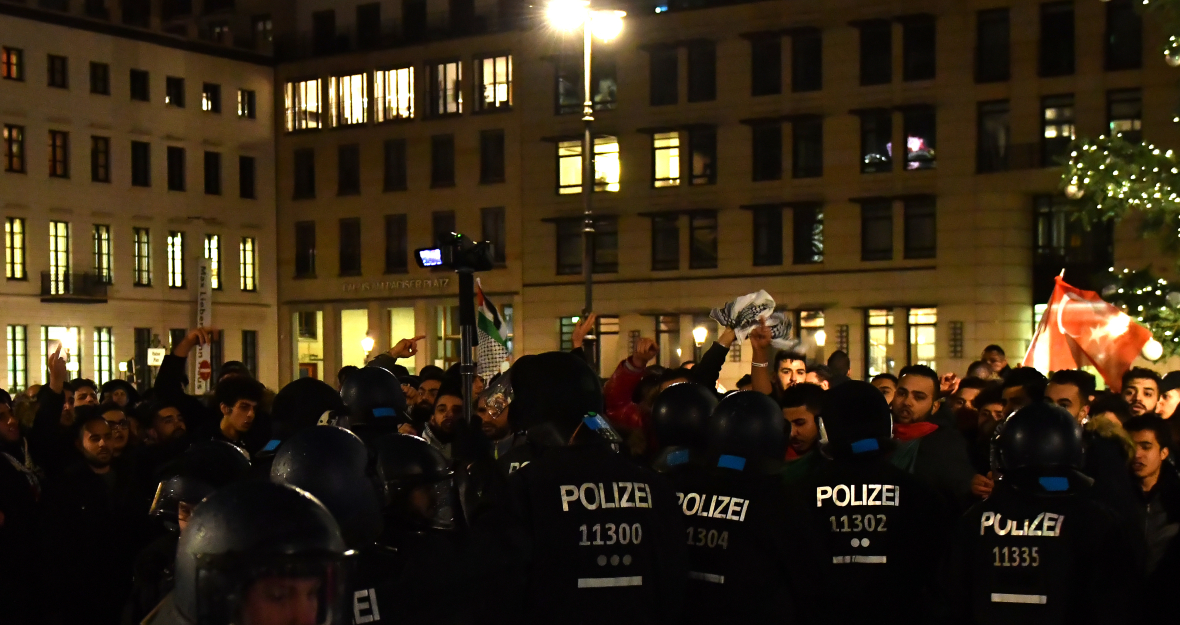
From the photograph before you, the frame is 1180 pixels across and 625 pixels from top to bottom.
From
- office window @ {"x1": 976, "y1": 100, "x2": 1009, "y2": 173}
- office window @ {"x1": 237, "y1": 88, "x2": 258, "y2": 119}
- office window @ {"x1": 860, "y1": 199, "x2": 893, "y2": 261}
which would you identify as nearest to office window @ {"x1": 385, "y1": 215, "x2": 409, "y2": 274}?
office window @ {"x1": 237, "y1": 88, "x2": 258, "y2": 119}

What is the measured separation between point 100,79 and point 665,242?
64.4 ft

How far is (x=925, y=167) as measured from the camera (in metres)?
49.2

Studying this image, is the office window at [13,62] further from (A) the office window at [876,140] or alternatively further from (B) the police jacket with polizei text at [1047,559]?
(B) the police jacket with polizei text at [1047,559]

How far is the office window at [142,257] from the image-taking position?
58.2 meters

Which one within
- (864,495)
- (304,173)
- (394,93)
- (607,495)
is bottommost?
(864,495)

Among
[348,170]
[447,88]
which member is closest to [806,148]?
[447,88]

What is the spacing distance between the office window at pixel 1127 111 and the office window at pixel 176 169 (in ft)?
103

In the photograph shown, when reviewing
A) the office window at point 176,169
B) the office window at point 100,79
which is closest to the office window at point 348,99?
the office window at point 176,169

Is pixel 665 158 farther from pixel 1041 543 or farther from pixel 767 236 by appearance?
pixel 1041 543

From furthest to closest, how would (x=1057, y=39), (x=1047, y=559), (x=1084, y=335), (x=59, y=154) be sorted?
(x=59, y=154) → (x=1057, y=39) → (x=1084, y=335) → (x=1047, y=559)

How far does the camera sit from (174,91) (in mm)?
59219

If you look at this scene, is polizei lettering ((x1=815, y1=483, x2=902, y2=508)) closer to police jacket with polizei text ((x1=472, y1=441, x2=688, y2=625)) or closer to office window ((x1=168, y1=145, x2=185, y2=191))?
police jacket with polizei text ((x1=472, y1=441, x2=688, y2=625))

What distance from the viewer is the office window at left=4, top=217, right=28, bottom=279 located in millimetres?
54125

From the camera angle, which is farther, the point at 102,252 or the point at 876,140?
the point at 102,252
